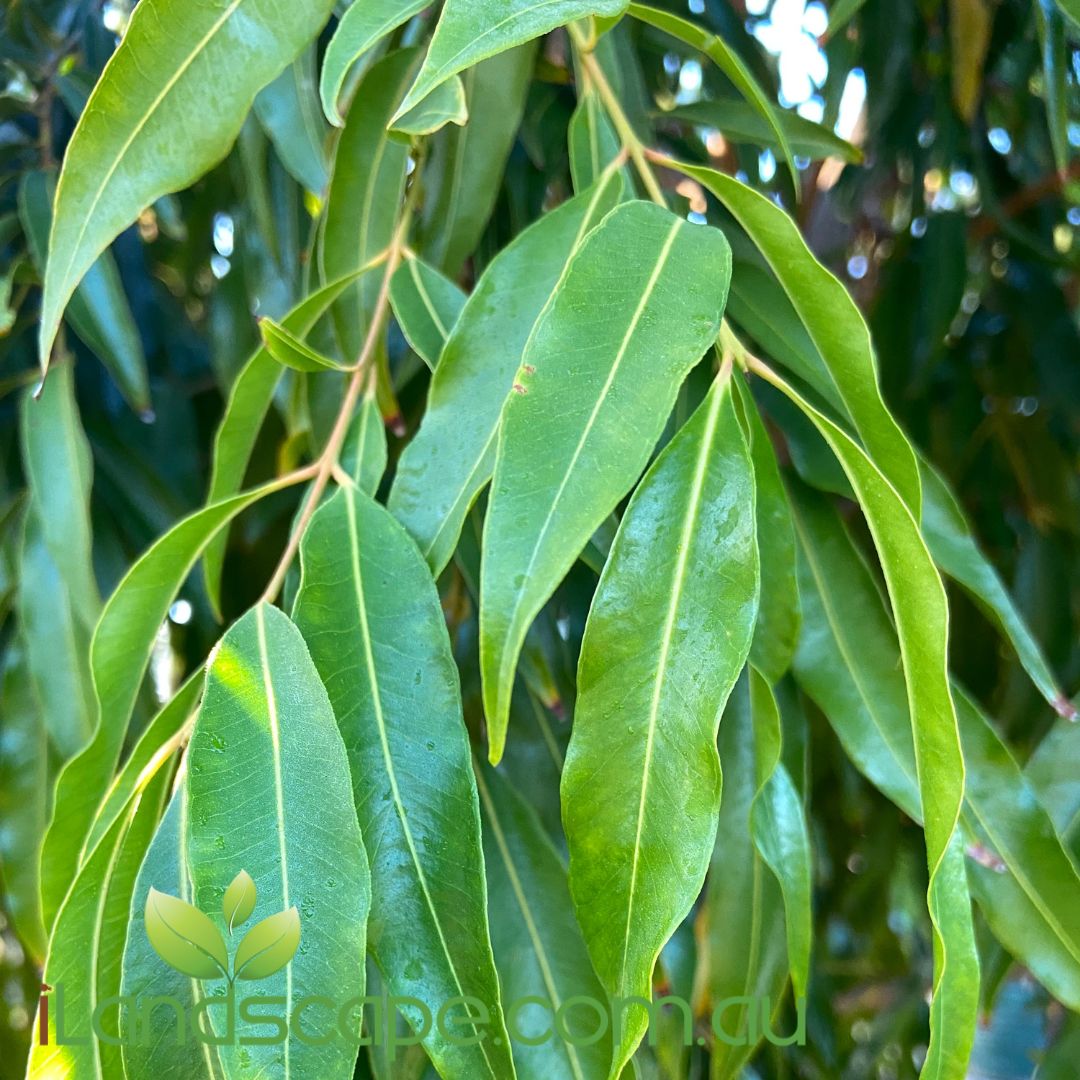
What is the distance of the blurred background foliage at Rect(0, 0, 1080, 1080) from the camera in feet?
1.75

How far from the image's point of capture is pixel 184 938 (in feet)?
0.93

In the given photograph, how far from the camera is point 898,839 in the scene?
878mm

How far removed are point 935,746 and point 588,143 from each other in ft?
0.90

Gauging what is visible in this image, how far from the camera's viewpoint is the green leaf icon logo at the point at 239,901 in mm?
259

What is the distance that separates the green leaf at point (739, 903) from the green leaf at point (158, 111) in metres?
0.29

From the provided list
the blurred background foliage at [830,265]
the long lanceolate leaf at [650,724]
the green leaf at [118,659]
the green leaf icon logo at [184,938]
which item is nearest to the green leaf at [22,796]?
the blurred background foliage at [830,265]

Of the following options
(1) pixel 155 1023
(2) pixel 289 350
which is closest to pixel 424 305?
(2) pixel 289 350

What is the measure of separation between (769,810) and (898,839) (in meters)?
0.61

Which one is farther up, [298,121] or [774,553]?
[298,121]

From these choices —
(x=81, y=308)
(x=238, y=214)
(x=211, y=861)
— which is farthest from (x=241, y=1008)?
(x=238, y=214)

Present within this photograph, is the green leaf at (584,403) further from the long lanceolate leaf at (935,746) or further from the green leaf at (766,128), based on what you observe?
the green leaf at (766,128)

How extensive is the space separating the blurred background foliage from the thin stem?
0.21 ft

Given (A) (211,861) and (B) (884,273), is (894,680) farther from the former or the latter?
(B) (884,273)

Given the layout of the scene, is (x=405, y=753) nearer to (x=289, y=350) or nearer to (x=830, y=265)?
(x=289, y=350)
